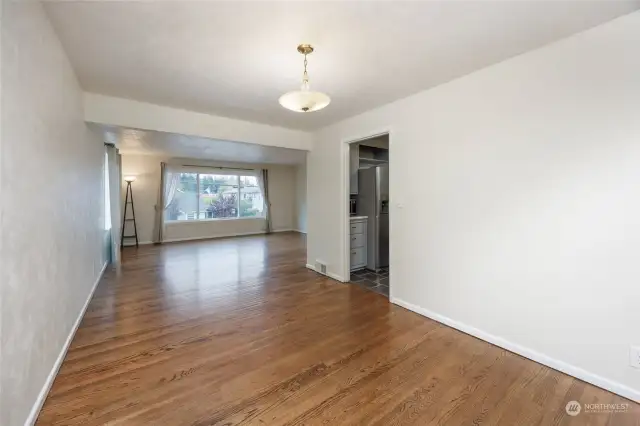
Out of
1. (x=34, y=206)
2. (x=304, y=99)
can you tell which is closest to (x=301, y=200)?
(x=304, y=99)

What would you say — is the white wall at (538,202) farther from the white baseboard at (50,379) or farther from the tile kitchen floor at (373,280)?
the white baseboard at (50,379)

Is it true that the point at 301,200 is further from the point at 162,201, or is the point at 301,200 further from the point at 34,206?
the point at 34,206

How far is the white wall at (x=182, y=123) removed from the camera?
3088 millimetres

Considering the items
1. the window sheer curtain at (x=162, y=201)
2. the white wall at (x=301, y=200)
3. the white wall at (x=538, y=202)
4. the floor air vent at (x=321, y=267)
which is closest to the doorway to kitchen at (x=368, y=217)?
the floor air vent at (x=321, y=267)

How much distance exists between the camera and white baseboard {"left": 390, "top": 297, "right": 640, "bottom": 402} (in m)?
1.76

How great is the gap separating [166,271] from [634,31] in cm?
569

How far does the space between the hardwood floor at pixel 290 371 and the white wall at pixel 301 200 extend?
19.6ft

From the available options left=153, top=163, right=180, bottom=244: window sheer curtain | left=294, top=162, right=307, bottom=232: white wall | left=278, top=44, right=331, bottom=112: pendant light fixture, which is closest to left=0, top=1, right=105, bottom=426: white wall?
left=278, top=44, right=331, bottom=112: pendant light fixture

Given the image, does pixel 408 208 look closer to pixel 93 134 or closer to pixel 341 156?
pixel 341 156

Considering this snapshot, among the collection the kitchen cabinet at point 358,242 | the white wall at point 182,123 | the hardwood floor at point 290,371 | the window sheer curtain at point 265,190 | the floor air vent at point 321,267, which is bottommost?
the hardwood floor at point 290,371

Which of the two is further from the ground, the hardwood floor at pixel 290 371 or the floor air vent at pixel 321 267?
the floor air vent at pixel 321 267

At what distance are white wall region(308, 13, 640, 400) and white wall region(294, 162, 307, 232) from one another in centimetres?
630

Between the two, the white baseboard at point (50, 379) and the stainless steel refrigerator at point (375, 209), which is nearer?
the white baseboard at point (50, 379)

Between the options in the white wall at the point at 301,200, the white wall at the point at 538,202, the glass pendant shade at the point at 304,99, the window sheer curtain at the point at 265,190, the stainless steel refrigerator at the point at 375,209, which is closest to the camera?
the white wall at the point at 538,202
